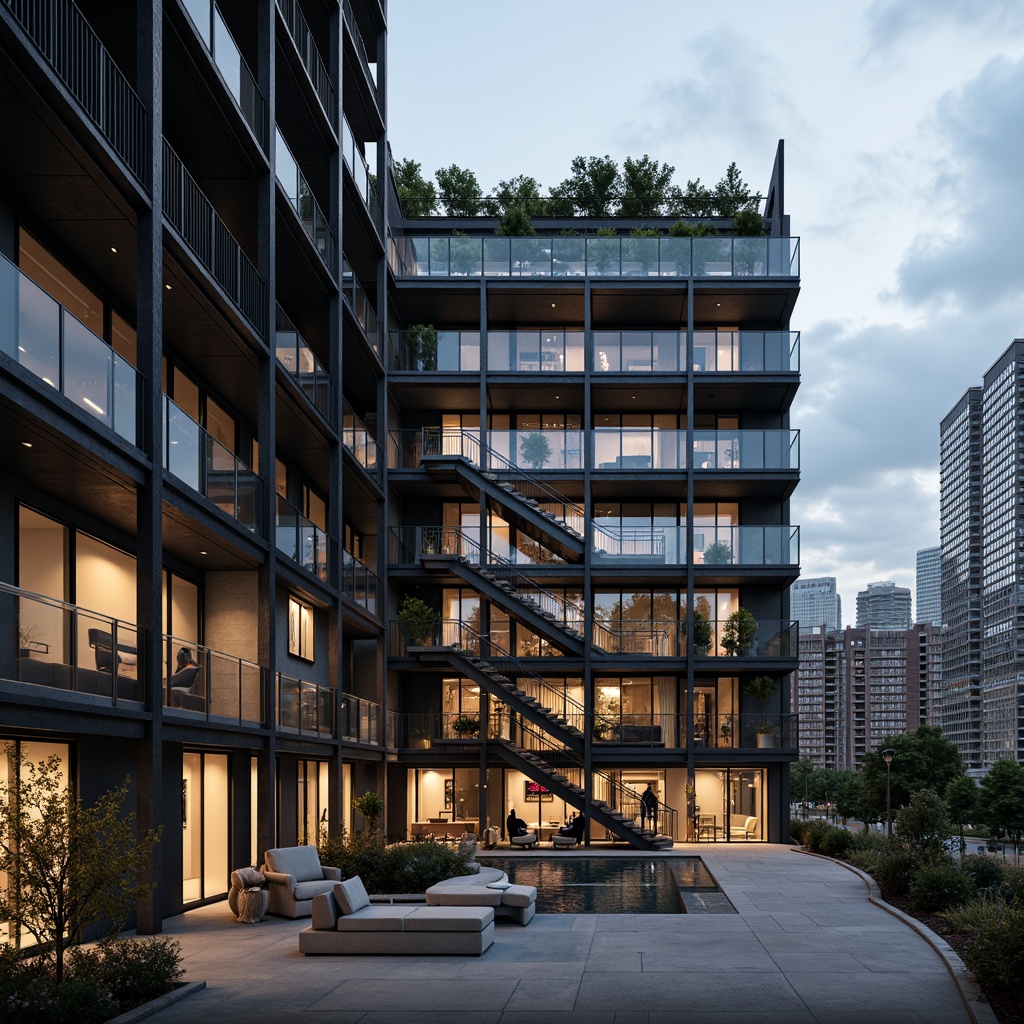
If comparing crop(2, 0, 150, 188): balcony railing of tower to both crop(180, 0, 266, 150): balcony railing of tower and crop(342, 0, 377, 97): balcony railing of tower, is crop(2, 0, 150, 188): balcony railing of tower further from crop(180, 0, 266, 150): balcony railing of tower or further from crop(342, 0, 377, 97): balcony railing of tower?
crop(342, 0, 377, 97): balcony railing of tower

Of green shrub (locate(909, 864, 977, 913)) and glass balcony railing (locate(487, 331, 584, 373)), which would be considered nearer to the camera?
green shrub (locate(909, 864, 977, 913))

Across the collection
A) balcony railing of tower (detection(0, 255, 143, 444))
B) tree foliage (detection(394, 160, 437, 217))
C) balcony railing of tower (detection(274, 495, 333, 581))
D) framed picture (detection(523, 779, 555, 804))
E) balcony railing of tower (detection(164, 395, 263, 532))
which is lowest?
framed picture (detection(523, 779, 555, 804))

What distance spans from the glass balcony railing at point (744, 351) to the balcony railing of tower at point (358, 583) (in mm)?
12666

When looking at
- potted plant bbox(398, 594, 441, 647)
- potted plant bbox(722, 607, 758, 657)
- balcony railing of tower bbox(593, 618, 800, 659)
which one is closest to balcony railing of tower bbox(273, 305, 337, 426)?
potted plant bbox(398, 594, 441, 647)

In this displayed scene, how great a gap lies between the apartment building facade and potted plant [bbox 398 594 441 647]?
0.51m

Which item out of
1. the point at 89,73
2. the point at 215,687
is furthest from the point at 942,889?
the point at 89,73

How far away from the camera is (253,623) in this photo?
2325 centimetres

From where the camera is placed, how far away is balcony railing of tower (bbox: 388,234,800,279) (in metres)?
39.5

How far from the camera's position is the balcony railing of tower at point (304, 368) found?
24594 mm

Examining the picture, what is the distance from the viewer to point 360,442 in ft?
109

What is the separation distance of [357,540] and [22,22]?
83.7 ft

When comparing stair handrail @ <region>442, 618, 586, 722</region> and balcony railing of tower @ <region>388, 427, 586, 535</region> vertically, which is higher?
balcony railing of tower @ <region>388, 427, 586, 535</region>

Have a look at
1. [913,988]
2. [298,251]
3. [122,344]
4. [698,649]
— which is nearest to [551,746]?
[698,649]

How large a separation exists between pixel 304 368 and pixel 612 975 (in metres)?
16.1
